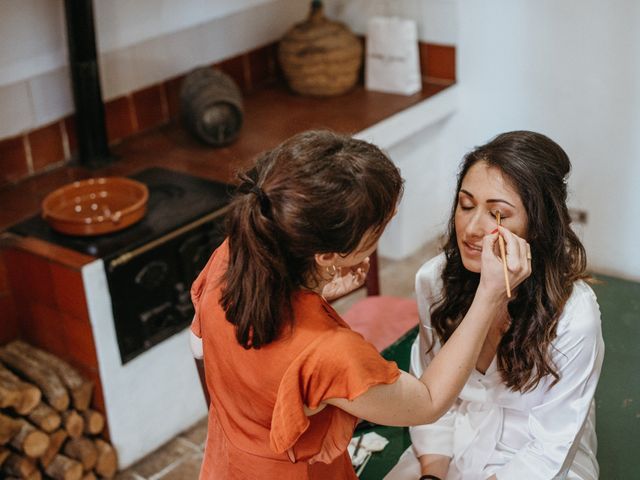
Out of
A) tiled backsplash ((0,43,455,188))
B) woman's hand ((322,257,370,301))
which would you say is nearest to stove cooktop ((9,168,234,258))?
tiled backsplash ((0,43,455,188))

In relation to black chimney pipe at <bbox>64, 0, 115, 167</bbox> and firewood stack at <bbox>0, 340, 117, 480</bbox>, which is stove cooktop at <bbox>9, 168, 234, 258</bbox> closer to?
black chimney pipe at <bbox>64, 0, 115, 167</bbox>

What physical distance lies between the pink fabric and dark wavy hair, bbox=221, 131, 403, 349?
3.80ft

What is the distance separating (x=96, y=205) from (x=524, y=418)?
1696 mm

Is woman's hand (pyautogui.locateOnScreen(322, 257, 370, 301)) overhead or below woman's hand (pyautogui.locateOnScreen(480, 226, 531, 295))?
below

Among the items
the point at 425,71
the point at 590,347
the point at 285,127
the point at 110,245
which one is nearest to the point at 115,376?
the point at 110,245

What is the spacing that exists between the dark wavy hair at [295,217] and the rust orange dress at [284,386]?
1.5 inches

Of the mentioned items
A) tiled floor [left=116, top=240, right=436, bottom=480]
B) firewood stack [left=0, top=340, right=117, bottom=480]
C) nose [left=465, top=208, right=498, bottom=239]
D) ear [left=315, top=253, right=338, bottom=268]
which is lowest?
tiled floor [left=116, top=240, right=436, bottom=480]

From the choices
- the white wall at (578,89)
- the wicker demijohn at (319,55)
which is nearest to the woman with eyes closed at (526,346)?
the white wall at (578,89)

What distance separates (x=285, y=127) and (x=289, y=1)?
82 cm

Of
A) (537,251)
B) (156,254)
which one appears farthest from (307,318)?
(156,254)

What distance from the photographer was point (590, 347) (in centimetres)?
175

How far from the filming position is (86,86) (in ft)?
10.3

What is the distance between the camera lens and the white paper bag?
390 cm

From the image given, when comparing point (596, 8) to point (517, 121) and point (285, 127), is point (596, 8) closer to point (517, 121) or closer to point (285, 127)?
point (517, 121)
